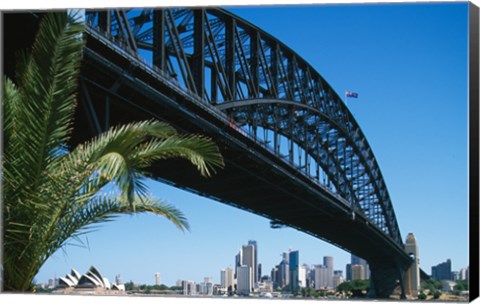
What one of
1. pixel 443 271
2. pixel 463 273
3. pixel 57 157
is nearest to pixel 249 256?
pixel 443 271

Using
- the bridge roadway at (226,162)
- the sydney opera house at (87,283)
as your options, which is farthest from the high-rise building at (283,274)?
the sydney opera house at (87,283)

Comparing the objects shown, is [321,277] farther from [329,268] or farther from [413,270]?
[413,270]

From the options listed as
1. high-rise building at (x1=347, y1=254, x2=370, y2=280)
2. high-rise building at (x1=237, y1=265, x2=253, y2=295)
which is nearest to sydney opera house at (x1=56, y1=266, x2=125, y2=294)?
high-rise building at (x1=237, y1=265, x2=253, y2=295)

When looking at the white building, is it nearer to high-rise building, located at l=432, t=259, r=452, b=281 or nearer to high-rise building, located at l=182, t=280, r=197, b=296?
high-rise building, located at l=432, t=259, r=452, b=281

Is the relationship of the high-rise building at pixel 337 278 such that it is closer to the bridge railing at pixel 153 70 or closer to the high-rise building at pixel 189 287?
the bridge railing at pixel 153 70

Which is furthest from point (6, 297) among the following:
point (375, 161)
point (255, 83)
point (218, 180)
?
point (375, 161)

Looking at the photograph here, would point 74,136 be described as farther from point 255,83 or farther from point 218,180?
point 255,83
